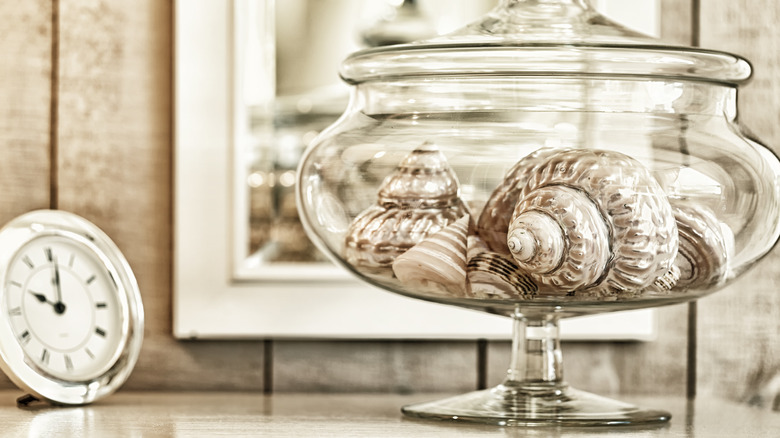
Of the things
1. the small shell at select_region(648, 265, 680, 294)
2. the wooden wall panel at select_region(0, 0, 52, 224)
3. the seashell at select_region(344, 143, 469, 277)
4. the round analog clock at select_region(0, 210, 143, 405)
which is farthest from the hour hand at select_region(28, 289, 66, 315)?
the small shell at select_region(648, 265, 680, 294)

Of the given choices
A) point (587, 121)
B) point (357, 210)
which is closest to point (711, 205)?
point (587, 121)

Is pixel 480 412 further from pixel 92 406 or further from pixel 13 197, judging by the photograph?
pixel 13 197

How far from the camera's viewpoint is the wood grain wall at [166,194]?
73 cm

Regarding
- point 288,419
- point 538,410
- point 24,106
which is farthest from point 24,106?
point 538,410

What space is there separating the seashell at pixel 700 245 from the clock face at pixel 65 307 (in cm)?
34

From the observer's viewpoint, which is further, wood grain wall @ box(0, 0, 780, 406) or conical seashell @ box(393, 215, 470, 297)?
wood grain wall @ box(0, 0, 780, 406)

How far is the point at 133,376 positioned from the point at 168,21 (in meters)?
0.26

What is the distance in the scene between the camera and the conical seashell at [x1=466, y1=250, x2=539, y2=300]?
511 millimetres

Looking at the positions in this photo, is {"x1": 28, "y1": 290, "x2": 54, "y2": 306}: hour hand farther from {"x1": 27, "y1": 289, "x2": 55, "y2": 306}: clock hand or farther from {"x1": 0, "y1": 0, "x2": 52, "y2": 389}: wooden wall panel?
{"x1": 0, "y1": 0, "x2": 52, "y2": 389}: wooden wall panel

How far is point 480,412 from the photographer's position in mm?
565

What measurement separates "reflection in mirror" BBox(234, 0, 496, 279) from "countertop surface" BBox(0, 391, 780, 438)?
10 cm

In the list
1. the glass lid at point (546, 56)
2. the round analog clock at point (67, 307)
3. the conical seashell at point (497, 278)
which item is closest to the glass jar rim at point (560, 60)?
the glass lid at point (546, 56)

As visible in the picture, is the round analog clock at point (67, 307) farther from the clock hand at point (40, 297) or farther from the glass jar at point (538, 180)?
the glass jar at point (538, 180)

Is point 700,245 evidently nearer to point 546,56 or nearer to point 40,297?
point 546,56
